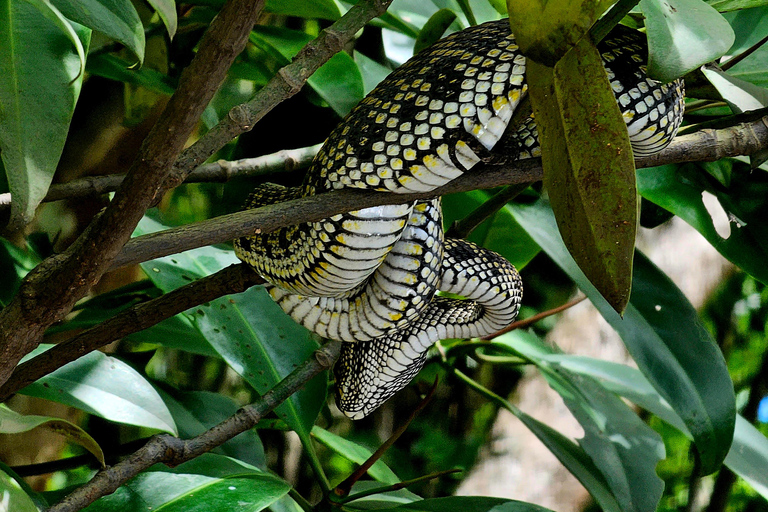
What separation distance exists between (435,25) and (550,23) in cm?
77

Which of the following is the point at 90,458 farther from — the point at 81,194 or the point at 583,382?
the point at 583,382

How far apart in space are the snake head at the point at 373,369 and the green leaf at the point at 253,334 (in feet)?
0.15

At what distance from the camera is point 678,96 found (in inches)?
29.8

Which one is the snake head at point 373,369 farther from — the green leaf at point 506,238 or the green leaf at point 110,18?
the green leaf at point 110,18

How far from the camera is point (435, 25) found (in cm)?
116

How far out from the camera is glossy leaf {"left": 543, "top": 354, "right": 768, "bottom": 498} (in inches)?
49.3

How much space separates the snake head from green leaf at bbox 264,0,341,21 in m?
0.55

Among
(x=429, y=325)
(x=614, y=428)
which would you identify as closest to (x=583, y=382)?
(x=614, y=428)

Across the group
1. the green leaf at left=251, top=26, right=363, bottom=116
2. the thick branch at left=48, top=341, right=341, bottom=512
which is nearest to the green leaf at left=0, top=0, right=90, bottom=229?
the thick branch at left=48, top=341, right=341, bottom=512

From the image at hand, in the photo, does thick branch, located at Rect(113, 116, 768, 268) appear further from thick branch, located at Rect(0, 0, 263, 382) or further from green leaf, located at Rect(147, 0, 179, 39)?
green leaf, located at Rect(147, 0, 179, 39)

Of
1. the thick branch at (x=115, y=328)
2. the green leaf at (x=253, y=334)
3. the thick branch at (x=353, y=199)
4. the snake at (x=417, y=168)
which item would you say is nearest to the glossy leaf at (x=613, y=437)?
the snake at (x=417, y=168)

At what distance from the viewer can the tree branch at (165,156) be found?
0.46m

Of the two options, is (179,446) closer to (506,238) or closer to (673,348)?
(673,348)

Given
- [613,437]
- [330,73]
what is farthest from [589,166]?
[613,437]
